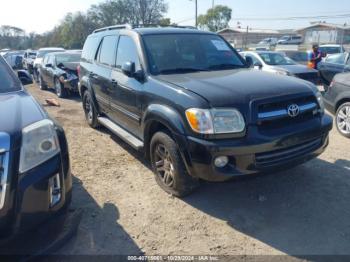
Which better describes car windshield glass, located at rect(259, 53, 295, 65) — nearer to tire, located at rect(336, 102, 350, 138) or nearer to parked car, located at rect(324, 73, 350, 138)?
parked car, located at rect(324, 73, 350, 138)

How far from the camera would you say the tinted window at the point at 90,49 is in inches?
244

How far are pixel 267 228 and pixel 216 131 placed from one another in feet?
3.56

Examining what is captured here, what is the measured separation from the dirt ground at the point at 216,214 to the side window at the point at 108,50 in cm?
166

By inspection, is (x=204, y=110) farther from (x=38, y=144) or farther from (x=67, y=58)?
(x=67, y=58)

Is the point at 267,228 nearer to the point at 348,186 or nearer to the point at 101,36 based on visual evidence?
the point at 348,186

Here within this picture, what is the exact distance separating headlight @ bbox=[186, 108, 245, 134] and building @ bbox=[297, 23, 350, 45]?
51.8 metres

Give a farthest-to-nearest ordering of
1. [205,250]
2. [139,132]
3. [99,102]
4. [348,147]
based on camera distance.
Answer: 1. [99,102]
2. [348,147]
3. [139,132]
4. [205,250]

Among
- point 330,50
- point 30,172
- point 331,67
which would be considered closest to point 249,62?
point 30,172

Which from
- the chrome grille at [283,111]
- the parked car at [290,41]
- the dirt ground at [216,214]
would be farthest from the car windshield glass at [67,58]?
the parked car at [290,41]

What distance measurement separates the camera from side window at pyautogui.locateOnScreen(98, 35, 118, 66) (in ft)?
17.1

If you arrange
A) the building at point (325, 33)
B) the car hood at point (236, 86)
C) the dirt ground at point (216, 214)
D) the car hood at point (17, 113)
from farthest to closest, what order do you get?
the building at point (325, 33) < the car hood at point (236, 86) < the dirt ground at point (216, 214) < the car hood at point (17, 113)

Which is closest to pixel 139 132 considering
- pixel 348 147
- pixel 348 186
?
pixel 348 186

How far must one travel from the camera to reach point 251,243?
304 centimetres

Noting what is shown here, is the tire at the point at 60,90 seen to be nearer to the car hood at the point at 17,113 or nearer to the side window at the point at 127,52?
the side window at the point at 127,52
